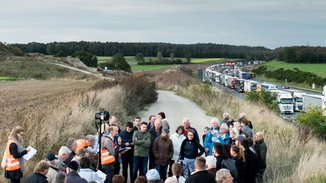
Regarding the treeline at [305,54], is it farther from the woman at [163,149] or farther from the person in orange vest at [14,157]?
the person in orange vest at [14,157]

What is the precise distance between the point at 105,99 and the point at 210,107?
11364mm

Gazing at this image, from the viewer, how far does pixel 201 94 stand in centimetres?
4450

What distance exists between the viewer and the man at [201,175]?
8.18m

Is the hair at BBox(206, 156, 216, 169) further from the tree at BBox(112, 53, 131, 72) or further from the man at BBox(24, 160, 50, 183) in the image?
the tree at BBox(112, 53, 131, 72)

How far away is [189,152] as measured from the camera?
38.0ft

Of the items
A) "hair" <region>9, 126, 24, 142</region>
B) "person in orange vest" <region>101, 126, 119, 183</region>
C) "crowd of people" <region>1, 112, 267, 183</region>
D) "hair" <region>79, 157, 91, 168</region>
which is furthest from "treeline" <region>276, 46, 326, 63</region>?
"hair" <region>79, 157, 91, 168</region>

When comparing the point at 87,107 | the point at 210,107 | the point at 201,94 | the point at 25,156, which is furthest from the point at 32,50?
the point at 25,156

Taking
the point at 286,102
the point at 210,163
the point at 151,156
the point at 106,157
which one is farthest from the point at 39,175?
the point at 286,102

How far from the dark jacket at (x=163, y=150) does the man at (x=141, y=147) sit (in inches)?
11.3

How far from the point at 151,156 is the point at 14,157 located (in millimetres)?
3535

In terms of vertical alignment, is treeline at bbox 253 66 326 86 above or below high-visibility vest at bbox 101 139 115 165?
below

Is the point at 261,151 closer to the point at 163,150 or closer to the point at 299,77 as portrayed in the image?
the point at 163,150

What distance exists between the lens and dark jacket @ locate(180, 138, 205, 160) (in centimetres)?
1159

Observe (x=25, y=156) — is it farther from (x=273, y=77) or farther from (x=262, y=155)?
(x=273, y=77)
